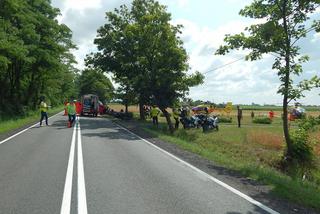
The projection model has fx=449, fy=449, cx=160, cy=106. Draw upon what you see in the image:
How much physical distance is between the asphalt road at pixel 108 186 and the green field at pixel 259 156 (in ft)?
4.81

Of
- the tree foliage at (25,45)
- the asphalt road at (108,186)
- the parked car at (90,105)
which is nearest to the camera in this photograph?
the asphalt road at (108,186)

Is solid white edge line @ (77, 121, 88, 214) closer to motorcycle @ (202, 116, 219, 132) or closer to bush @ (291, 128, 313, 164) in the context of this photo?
bush @ (291, 128, 313, 164)

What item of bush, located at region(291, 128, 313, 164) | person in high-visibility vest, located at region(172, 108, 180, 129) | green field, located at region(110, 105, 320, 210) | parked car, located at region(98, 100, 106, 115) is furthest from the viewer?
parked car, located at region(98, 100, 106, 115)

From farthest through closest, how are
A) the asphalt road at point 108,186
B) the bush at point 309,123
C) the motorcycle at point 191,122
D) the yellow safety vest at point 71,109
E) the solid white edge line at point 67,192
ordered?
the motorcycle at point 191,122, the yellow safety vest at point 71,109, the bush at point 309,123, the asphalt road at point 108,186, the solid white edge line at point 67,192

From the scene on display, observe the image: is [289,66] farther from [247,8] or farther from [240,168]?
[240,168]

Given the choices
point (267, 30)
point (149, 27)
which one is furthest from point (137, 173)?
point (149, 27)

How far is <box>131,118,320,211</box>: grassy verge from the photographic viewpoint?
32.5 feet

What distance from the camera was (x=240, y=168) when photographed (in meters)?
13.8

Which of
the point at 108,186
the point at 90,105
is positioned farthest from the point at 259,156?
the point at 90,105

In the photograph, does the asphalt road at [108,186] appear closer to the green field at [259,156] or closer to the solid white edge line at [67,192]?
the solid white edge line at [67,192]


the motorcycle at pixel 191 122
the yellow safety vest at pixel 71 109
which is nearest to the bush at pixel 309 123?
the motorcycle at pixel 191 122

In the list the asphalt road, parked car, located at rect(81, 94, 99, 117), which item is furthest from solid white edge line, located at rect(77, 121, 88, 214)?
parked car, located at rect(81, 94, 99, 117)

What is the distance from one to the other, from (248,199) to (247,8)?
9.82 metres

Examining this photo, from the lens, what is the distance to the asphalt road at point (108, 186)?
7.69 metres
